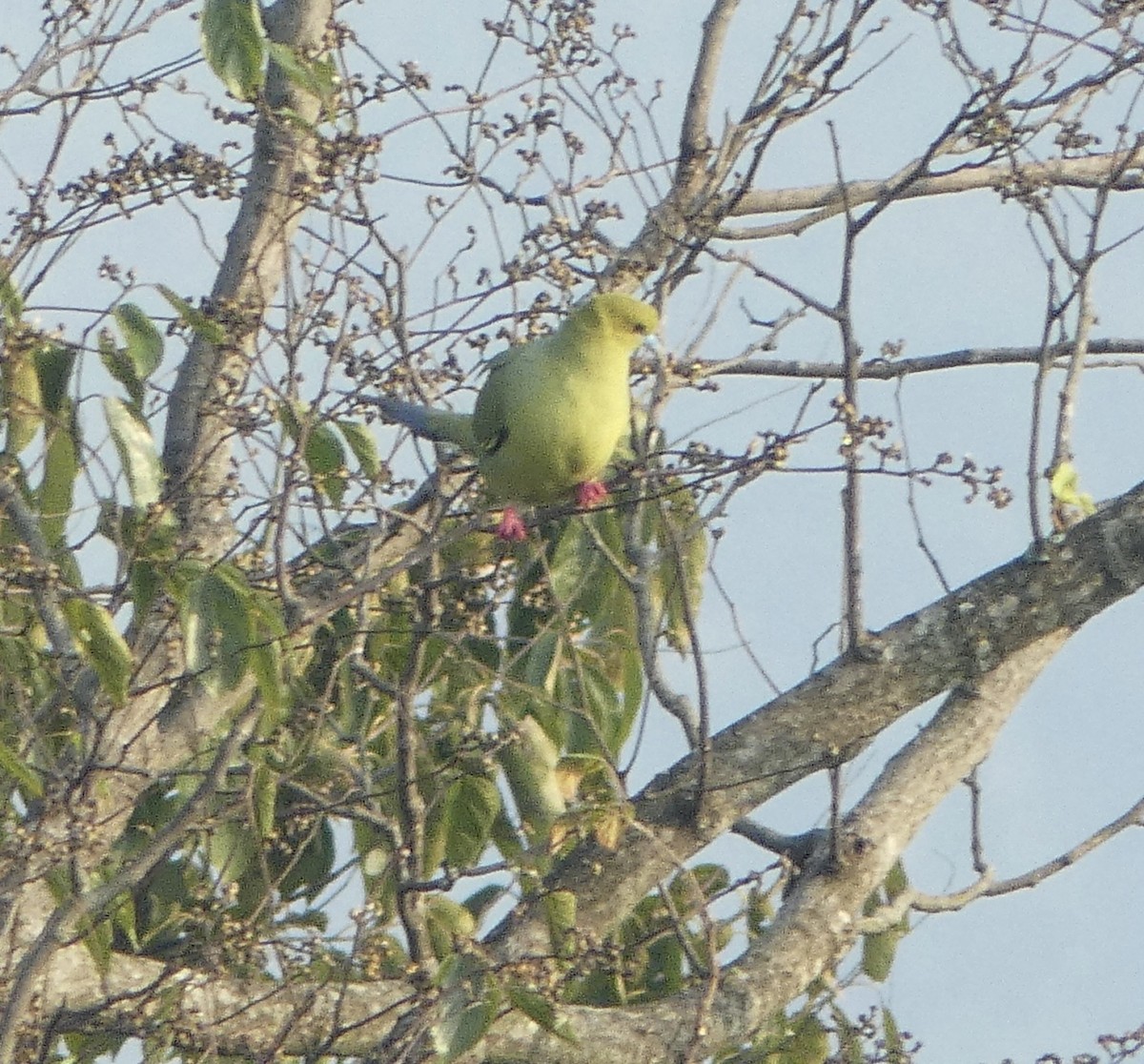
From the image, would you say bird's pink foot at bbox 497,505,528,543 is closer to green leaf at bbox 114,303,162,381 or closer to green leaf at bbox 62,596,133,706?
green leaf at bbox 114,303,162,381

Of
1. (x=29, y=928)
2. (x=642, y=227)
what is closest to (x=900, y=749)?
(x=642, y=227)

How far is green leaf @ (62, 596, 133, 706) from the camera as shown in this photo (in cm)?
260

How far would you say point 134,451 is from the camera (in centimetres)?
283

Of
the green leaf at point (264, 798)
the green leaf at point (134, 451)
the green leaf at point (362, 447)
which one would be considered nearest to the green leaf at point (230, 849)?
the green leaf at point (264, 798)

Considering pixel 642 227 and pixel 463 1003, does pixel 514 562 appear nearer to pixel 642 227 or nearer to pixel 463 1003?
pixel 463 1003

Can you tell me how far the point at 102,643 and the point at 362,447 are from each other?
0.91 m

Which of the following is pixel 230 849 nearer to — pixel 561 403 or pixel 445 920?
pixel 445 920

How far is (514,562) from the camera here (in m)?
3.45

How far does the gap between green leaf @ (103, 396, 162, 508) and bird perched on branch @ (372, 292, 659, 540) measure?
0.84 meters

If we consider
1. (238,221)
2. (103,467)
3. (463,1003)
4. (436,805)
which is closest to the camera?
(463,1003)

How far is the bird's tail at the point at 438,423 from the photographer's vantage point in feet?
12.1

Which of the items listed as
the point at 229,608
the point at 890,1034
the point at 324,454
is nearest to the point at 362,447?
the point at 324,454

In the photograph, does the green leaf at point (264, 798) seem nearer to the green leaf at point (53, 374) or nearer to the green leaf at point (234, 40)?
the green leaf at point (53, 374)

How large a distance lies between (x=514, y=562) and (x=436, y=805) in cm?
54
